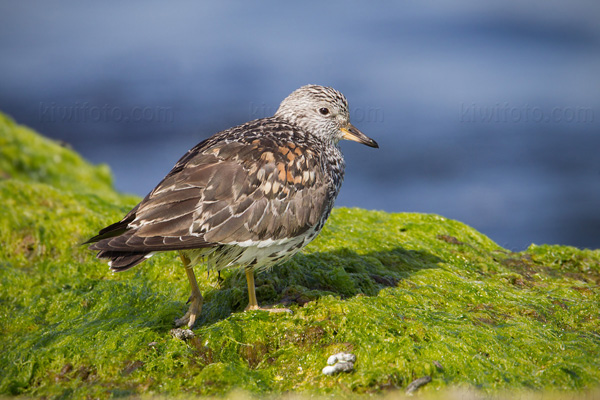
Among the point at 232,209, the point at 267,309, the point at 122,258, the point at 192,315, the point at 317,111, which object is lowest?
the point at 192,315

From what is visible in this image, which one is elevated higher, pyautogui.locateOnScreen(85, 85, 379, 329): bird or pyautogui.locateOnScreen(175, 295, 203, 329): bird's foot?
pyautogui.locateOnScreen(85, 85, 379, 329): bird

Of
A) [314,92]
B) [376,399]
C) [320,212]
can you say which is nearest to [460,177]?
→ [314,92]

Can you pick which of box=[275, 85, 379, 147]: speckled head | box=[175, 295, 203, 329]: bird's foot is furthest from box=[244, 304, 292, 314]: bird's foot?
box=[275, 85, 379, 147]: speckled head

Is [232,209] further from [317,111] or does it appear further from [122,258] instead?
[317,111]

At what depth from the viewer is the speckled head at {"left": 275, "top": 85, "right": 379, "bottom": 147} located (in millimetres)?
7371

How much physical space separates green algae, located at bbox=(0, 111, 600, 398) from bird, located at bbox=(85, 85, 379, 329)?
24.0 inches

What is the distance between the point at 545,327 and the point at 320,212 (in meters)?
2.47

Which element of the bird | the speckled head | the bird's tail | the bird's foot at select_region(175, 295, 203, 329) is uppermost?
the speckled head

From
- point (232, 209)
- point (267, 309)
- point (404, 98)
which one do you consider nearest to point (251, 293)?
point (267, 309)

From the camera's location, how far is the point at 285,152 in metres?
6.12

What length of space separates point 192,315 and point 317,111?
3.05 m

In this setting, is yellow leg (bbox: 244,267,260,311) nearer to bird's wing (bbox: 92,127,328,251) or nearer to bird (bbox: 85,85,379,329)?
bird (bbox: 85,85,379,329)

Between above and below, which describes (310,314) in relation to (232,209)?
below

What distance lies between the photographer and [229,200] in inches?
222
